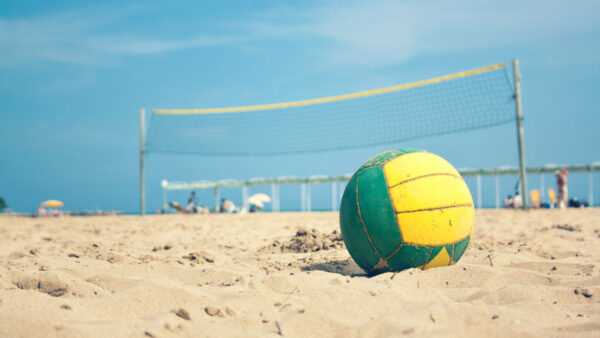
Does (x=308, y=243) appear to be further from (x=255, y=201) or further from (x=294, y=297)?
(x=255, y=201)

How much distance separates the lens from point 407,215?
3.09m

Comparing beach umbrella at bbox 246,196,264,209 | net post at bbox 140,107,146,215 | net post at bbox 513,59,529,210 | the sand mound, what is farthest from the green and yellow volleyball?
beach umbrella at bbox 246,196,264,209

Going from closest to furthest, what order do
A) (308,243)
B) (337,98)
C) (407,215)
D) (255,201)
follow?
1. (407,215)
2. (308,243)
3. (337,98)
4. (255,201)

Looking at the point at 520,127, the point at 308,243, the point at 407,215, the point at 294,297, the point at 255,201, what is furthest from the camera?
the point at 255,201

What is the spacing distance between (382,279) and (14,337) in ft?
6.33

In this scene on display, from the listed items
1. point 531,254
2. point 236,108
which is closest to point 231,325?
point 531,254

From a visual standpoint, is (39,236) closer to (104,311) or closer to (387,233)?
(104,311)

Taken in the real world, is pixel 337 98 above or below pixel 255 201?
above

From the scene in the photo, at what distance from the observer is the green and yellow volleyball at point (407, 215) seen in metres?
3.10

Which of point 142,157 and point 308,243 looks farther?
point 142,157

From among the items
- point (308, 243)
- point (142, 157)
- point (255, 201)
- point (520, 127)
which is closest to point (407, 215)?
point (308, 243)

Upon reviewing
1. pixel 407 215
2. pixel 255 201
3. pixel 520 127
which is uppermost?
pixel 520 127

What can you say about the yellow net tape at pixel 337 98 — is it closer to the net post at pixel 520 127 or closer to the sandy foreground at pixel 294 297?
the net post at pixel 520 127

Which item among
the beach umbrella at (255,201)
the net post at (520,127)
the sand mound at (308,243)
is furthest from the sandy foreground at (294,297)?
the beach umbrella at (255,201)
